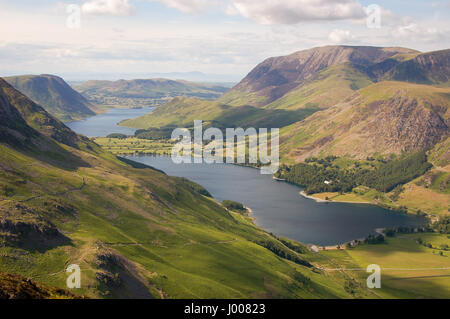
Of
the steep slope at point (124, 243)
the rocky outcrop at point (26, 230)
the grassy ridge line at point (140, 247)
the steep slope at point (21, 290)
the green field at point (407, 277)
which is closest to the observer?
the steep slope at point (21, 290)

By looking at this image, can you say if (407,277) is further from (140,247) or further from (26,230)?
A: (26,230)

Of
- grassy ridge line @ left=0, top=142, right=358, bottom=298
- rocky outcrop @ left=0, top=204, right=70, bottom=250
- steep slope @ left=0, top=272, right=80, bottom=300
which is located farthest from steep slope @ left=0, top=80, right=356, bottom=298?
steep slope @ left=0, top=272, right=80, bottom=300

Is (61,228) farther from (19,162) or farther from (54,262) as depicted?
(19,162)

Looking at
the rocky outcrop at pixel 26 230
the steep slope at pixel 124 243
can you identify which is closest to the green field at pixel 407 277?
the steep slope at pixel 124 243

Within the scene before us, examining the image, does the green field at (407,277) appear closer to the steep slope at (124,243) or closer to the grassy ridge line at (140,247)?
the steep slope at (124,243)
